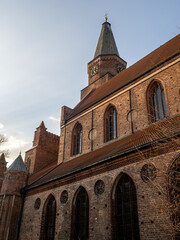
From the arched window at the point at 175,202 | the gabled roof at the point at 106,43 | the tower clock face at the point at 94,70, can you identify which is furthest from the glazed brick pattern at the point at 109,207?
the gabled roof at the point at 106,43

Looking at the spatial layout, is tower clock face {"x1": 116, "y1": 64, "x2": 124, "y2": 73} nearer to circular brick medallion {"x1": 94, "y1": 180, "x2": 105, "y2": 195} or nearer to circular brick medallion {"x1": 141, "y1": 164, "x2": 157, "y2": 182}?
circular brick medallion {"x1": 94, "y1": 180, "x2": 105, "y2": 195}

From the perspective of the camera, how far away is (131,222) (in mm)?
9844

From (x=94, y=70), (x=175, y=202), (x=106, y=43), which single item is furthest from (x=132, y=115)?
(x=106, y=43)

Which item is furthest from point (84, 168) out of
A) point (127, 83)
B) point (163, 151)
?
point (127, 83)

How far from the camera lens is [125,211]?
33.7ft

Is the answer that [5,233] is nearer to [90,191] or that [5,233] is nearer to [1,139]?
[1,139]

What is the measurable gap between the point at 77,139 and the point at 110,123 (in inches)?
135

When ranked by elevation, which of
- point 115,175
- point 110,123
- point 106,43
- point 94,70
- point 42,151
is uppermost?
point 106,43

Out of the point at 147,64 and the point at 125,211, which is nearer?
the point at 125,211

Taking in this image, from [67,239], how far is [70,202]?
5.69 feet

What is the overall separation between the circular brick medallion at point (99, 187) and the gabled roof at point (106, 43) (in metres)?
18.7

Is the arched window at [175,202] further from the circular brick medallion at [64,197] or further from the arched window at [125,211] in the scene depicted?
the circular brick medallion at [64,197]

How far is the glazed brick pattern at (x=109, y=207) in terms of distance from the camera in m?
8.63

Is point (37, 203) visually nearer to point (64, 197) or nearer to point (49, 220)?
point (49, 220)
